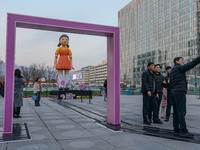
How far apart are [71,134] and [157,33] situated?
77331 millimetres

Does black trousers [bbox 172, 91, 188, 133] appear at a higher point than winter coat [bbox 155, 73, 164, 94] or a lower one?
lower

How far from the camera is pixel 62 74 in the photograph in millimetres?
18203

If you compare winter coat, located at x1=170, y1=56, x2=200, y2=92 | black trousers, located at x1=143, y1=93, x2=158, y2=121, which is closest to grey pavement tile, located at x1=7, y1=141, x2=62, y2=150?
winter coat, located at x1=170, y1=56, x2=200, y2=92

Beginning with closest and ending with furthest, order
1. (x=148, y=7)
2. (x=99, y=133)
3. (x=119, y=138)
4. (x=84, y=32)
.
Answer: (x=119, y=138)
(x=99, y=133)
(x=84, y=32)
(x=148, y=7)

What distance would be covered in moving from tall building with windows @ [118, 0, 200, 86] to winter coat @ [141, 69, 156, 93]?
137 ft

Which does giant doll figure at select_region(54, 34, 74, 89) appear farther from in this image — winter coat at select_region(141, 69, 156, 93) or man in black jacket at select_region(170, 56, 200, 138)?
man in black jacket at select_region(170, 56, 200, 138)

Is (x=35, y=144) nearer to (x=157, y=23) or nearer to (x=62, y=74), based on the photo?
(x=62, y=74)

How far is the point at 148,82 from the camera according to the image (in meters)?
5.89

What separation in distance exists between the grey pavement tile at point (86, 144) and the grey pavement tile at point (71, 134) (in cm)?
29

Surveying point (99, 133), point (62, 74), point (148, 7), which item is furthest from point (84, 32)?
point (148, 7)

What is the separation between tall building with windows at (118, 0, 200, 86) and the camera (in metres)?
60.6

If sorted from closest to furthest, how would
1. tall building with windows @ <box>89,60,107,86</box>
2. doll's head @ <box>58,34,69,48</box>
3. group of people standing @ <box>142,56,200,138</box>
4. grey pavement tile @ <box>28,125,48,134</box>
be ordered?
1. group of people standing @ <box>142,56,200,138</box>
2. grey pavement tile @ <box>28,125,48,134</box>
3. doll's head @ <box>58,34,69,48</box>
4. tall building with windows @ <box>89,60,107,86</box>

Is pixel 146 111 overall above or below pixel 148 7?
below

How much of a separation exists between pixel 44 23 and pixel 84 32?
3.84ft
